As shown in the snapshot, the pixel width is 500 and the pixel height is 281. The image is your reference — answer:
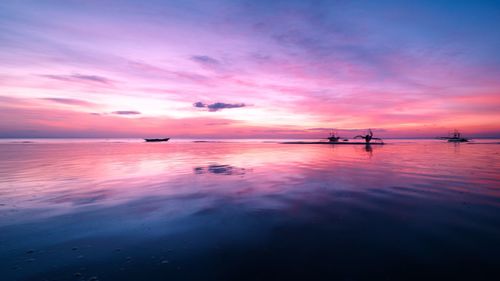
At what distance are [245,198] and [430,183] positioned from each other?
1298 cm

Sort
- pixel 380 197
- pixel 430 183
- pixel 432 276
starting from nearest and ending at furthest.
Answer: pixel 432 276
pixel 380 197
pixel 430 183

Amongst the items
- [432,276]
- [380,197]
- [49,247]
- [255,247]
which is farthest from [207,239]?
[380,197]

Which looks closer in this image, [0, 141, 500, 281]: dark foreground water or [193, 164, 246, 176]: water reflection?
[0, 141, 500, 281]: dark foreground water

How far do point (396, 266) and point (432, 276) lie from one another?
0.70m

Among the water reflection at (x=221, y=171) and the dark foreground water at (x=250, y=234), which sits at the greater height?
the water reflection at (x=221, y=171)

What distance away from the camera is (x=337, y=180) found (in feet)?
55.1

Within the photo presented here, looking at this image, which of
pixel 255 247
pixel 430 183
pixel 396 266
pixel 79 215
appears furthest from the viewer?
pixel 430 183

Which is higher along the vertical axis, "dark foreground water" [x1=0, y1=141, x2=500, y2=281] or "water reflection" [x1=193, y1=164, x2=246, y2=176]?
"water reflection" [x1=193, y1=164, x2=246, y2=176]

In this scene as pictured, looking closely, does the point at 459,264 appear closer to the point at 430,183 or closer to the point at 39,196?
the point at 430,183

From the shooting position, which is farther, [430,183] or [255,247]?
[430,183]

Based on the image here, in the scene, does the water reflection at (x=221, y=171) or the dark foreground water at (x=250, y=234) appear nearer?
the dark foreground water at (x=250, y=234)

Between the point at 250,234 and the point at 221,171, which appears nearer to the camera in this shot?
the point at 250,234

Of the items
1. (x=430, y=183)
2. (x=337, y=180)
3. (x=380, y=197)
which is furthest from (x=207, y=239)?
(x=430, y=183)

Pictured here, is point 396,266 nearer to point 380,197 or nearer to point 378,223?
point 378,223
